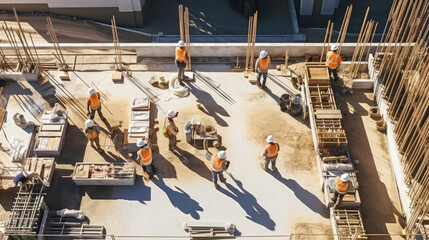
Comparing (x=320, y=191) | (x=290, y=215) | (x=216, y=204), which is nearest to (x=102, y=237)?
(x=216, y=204)

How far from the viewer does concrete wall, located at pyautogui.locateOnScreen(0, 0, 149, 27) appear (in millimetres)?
29578

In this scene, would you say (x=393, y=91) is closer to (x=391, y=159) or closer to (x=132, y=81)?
(x=391, y=159)

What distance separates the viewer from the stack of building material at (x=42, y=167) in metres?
18.5

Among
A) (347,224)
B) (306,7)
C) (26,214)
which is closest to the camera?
(26,214)

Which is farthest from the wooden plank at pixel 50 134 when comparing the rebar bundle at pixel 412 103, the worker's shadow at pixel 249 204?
the rebar bundle at pixel 412 103

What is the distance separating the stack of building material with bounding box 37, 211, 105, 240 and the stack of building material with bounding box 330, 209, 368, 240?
876cm

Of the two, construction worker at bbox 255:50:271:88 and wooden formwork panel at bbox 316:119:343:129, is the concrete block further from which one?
construction worker at bbox 255:50:271:88

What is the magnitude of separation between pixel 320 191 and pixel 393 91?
670 cm

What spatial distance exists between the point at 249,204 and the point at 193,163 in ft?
9.91

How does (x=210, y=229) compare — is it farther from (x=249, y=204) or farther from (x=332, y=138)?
(x=332, y=138)

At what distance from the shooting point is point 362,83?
73.2ft

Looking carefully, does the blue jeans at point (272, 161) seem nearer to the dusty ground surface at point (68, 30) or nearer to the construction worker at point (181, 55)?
the construction worker at point (181, 55)

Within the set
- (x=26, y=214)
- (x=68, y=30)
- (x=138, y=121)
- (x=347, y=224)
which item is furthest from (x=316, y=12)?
(x=26, y=214)

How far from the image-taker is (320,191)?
18781 millimetres
